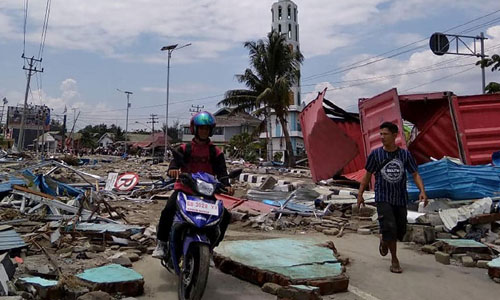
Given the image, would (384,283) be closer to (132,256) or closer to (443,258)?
(443,258)

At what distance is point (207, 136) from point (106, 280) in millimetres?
1567

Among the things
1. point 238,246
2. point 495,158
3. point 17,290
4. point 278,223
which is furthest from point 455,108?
A: point 17,290

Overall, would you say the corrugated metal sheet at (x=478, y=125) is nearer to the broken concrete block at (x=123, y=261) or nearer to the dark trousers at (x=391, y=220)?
the dark trousers at (x=391, y=220)

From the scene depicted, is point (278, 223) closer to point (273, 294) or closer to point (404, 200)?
point (404, 200)

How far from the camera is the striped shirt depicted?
15.6 ft

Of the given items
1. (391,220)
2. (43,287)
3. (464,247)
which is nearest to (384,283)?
(391,220)

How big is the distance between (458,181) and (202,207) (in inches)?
212

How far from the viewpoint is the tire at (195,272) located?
3.37 meters

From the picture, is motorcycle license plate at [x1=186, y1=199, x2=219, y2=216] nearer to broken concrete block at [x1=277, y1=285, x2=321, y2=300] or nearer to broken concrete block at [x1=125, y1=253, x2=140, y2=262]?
broken concrete block at [x1=277, y1=285, x2=321, y2=300]

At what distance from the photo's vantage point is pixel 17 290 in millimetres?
3502

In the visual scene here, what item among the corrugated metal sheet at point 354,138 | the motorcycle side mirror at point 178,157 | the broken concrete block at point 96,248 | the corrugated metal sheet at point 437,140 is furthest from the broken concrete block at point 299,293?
the corrugated metal sheet at point 354,138

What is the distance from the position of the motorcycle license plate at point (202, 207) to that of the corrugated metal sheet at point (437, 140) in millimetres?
7416

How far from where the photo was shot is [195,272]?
3.50 meters

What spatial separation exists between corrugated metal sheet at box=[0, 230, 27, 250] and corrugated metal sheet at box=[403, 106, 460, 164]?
829cm
